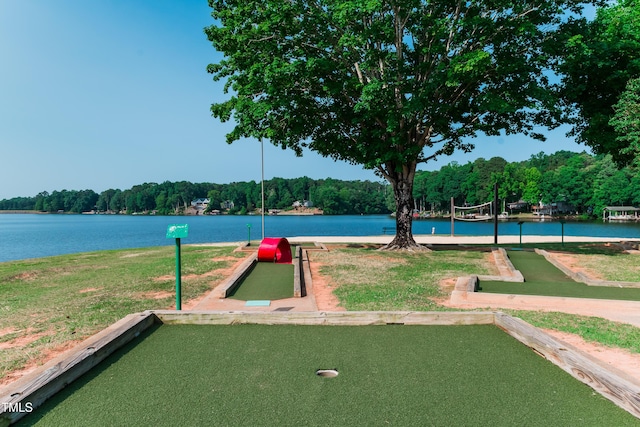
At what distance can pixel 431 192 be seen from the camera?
107 m

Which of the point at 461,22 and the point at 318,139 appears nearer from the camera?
the point at 461,22

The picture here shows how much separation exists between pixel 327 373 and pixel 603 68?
15.9 metres

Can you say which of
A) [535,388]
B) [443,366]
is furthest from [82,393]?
[535,388]

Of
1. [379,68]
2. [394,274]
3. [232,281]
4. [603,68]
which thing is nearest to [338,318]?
[232,281]

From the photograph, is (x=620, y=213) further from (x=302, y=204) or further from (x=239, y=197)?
(x=239, y=197)

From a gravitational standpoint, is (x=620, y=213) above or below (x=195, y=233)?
above

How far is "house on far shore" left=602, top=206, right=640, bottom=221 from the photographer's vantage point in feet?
246

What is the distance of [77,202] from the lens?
608 feet

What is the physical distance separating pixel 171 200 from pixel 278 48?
6342 inches

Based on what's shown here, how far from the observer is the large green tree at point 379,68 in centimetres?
1295

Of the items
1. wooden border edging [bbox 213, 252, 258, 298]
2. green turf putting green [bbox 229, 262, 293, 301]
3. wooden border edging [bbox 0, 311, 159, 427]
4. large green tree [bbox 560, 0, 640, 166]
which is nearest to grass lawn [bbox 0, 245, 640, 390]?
wooden border edging [bbox 213, 252, 258, 298]

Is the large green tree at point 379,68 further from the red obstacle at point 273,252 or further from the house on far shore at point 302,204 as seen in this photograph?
the house on far shore at point 302,204

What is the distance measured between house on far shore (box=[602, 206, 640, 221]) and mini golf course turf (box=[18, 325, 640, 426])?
291ft

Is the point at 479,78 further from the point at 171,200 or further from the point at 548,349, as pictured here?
the point at 171,200
